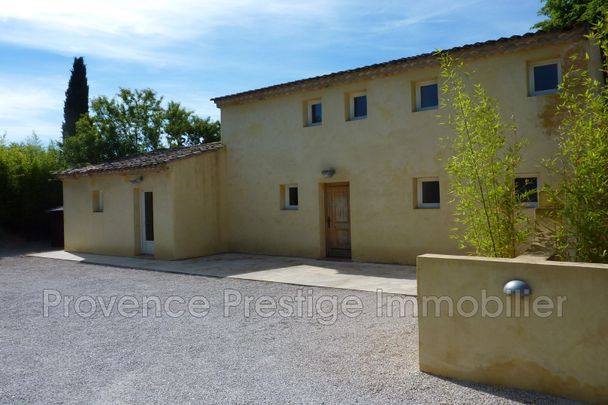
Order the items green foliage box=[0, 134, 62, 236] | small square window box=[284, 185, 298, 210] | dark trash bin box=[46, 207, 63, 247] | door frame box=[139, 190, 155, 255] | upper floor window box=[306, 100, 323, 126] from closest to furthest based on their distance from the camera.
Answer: upper floor window box=[306, 100, 323, 126], small square window box=[284, 185, 298, 210], door frame box=[139, 190, 155, 255], dark trash bin box=[46, 207, 63, 247], green foliage box=[0, 134, 62, 236]

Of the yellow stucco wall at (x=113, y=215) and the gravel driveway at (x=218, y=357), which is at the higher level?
the yellow stucco wall at (x=113, y=215)

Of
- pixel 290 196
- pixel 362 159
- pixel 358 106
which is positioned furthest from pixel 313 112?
pixel 290 196

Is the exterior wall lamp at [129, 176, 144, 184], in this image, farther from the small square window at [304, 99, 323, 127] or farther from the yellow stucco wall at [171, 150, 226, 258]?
the small square window at [304, 99, 323, 127]

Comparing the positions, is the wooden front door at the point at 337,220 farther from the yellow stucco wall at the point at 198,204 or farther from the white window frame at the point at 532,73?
the white window frame at the point at 532,73

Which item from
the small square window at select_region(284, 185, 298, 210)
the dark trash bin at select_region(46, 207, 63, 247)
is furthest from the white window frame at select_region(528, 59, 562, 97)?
the dark trash bin at select_region(46, 207, 63, 247)

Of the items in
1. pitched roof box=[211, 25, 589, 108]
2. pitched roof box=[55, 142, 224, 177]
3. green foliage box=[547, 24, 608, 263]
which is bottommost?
green foliage box=[547, 24, 608, 263]

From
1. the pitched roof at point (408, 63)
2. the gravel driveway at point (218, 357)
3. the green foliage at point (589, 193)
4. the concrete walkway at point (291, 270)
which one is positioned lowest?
the gravel driveway at point (218, 357)

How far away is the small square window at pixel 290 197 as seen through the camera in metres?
13.9

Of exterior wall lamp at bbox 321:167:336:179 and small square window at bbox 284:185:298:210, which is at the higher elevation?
exterior wall lamp at bbox 321:167:336:179

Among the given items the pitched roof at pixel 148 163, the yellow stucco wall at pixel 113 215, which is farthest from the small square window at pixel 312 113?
the yellow stucco wall at pixel 113 215

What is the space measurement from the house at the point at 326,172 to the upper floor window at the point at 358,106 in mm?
27

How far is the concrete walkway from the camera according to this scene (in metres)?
9.19

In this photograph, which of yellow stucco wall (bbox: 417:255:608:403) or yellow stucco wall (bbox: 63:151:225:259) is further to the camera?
yellow stucco wall (bbox: 63:151:225:259)

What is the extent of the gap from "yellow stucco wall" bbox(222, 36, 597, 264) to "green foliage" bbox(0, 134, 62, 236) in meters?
10.4
